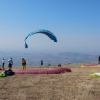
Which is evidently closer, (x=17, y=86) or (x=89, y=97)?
(x=89, y=97)

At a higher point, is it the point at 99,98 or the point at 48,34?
the point at 48,34

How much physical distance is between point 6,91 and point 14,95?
1.45m

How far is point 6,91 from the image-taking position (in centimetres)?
1720

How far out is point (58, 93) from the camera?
640 inches

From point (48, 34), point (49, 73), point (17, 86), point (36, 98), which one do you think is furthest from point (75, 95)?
point (48, 34)

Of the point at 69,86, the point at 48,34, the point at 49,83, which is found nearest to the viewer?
the point at 69,86

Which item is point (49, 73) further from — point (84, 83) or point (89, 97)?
point (89, 97)

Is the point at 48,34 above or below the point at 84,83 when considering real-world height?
above

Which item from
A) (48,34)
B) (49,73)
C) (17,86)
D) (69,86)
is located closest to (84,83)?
(69,86)

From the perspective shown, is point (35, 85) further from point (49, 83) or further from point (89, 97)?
point (89, 97)

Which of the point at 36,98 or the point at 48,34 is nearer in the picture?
the point at 36,98

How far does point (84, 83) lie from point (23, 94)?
570 cm

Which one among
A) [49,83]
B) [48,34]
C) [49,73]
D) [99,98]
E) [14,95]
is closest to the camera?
[99,98]

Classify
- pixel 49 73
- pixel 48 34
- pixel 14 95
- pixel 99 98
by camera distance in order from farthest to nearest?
pixel 48 34, pixel 49 73, pixel 14 95, pixel 99 98
